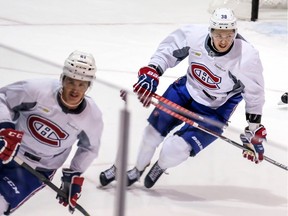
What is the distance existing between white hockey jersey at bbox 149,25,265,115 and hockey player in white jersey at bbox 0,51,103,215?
31.8 inches

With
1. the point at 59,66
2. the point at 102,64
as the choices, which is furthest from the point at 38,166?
the point at 102,64

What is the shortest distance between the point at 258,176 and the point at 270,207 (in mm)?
96

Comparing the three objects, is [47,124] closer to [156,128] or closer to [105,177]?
[105,177]

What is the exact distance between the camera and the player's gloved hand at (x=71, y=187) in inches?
68.6

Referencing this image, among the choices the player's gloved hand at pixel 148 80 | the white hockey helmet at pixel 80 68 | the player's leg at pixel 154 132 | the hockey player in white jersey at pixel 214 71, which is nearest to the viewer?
the player's leg at pixel 154 132

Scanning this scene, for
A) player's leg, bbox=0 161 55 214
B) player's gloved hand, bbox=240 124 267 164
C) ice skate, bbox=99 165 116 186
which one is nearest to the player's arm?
player's gloved hand, bbox=240 124 267 164

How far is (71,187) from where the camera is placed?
1730 millimetres

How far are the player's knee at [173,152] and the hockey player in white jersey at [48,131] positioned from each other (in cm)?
43

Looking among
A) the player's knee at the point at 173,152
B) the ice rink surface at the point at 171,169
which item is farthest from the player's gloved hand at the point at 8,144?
the player's knee at the point at 173,152

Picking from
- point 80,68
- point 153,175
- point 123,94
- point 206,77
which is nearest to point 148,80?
point 206,77

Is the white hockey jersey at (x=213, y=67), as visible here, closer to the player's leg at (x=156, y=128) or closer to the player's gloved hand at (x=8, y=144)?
the player's leg at (x=156, y=128)

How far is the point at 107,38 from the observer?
15.7 feet

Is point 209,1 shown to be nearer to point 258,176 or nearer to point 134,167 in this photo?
point 258,176

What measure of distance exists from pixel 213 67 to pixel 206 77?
4cm
